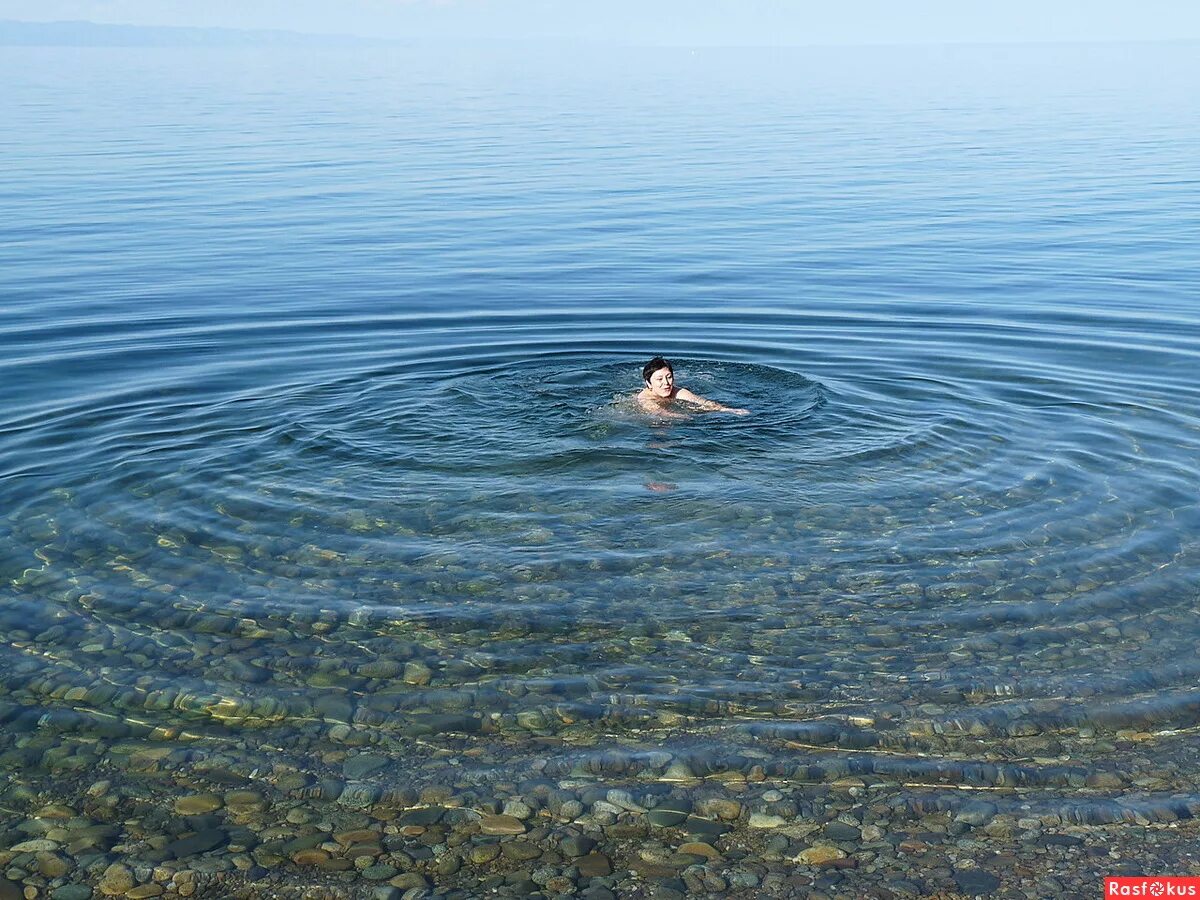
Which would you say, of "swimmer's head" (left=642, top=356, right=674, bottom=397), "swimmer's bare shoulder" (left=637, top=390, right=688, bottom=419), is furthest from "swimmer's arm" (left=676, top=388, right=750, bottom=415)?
"swimmer's head" (left=642, top=356, right=674, bottom=397)

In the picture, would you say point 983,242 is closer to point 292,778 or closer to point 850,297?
point 850,297

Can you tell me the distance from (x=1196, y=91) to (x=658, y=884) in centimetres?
10624

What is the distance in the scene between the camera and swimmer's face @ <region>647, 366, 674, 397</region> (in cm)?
1658

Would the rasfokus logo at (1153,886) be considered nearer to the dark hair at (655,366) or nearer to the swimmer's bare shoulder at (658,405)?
the swimmer's bare shoulder at (658,405)

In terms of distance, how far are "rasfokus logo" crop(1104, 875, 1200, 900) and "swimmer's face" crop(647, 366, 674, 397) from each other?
965 centimetres

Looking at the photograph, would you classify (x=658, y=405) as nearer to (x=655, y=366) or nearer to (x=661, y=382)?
(x=661, y=382)

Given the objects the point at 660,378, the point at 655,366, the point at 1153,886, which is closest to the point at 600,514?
the point at 660,378

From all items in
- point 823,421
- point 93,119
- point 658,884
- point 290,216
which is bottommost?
point 658,884

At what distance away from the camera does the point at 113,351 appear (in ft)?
68.5

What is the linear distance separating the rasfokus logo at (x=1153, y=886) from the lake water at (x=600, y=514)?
649 mm

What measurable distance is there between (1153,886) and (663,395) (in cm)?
989

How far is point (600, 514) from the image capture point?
543 inches

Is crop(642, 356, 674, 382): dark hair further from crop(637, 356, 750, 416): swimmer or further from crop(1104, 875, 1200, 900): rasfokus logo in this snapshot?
crop(1104, 875, 1200, 900): rasfokus logo

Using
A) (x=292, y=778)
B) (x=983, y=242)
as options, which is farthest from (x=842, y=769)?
(x=983, y=242)
